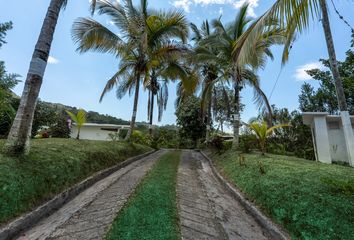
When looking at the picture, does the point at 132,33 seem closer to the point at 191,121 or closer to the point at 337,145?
the point at 337,145

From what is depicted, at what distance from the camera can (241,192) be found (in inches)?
191

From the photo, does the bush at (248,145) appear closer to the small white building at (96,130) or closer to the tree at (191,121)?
the tree at (191,121)

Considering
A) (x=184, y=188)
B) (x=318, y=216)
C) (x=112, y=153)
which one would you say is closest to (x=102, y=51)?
(x=112, y=153)

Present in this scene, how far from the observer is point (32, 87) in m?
4.32

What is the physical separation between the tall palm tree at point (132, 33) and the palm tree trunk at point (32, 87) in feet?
15.7

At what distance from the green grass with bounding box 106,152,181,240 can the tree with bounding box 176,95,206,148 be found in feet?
58.2

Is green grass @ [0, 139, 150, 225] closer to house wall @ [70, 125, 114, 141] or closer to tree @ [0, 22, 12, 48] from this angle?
tree @ [0, 22, 12, 48]

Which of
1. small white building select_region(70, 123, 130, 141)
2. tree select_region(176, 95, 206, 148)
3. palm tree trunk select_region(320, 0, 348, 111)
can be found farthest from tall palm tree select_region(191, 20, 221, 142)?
small white building select_region(70, 123, 130, 141)

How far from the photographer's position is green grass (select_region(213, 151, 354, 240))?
2822 mm

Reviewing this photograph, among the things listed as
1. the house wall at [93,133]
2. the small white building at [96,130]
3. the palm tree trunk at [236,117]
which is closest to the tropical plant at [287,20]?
the palm tree trunk at [236,117]

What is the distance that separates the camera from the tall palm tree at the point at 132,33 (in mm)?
9547

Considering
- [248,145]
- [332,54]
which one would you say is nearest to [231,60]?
[248,145]

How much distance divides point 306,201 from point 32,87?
5278 mm

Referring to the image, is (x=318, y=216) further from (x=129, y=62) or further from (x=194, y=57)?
(x=129, y=62)
